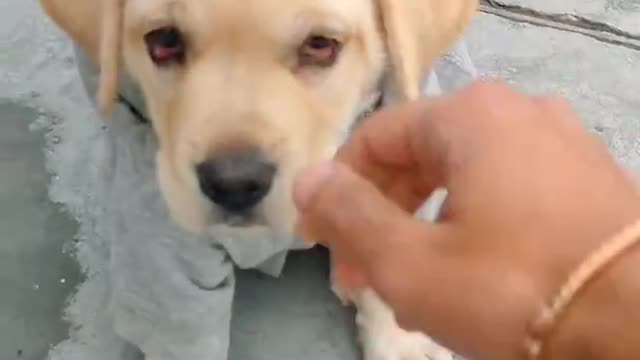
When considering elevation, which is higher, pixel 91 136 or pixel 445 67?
pixel 445 67

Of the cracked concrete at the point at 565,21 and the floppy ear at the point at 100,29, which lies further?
the cracked concrete at the point at 565,21

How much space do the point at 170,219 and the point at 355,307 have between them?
0.32 metres

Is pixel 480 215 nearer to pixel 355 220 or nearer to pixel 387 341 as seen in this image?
pixel 355 220

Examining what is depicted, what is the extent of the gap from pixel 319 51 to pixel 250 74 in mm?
80

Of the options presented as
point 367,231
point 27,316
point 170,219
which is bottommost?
point 27,316

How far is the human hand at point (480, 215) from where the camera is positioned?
0.68 meters

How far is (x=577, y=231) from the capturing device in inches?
26.5

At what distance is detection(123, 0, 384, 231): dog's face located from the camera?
123cm

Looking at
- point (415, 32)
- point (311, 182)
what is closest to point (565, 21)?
point (415, 32)

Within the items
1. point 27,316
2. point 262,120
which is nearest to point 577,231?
point 262,120

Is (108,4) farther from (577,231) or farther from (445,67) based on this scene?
(577,231)

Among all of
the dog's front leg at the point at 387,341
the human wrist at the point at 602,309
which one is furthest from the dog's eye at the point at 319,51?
the human wrist at the point at 602,309

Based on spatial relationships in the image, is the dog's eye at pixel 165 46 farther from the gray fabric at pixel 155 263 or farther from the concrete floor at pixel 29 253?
the concrete floor at pixel 29 253

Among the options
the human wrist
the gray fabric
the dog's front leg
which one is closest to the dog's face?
the gray fabric
